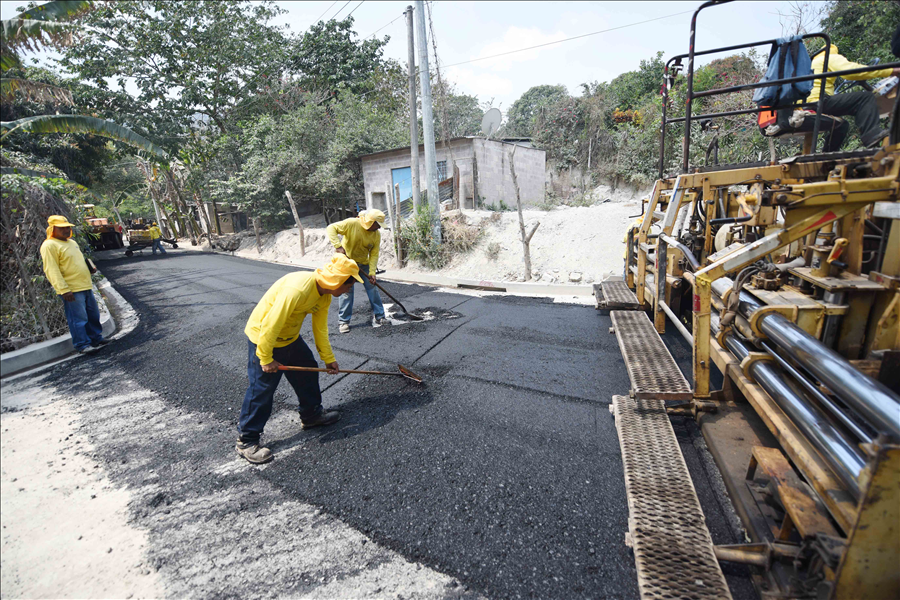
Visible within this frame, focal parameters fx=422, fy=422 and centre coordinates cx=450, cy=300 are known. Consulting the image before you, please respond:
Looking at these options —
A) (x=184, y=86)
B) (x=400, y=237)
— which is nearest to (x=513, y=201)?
(x=400, y=237)

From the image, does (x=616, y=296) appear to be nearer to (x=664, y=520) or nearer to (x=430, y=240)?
(x=664, y=520)

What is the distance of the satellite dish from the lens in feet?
39.3

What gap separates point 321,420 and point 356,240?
2.68 metres

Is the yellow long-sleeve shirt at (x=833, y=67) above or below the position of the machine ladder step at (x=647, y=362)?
above

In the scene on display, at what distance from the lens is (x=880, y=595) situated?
1310mm

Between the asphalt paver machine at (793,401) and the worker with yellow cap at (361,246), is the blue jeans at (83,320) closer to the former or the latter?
the worker with yellow cap at (361,246)

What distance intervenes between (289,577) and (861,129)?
16.6ft

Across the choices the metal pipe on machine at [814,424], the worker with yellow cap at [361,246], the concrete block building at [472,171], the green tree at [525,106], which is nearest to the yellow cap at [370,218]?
the worker with yellow cap at [361,246]

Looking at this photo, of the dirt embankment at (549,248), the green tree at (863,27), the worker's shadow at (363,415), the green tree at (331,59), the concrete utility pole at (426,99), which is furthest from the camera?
the green tree at (331,59)

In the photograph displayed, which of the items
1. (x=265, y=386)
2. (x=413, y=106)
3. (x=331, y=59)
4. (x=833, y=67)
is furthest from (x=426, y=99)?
(x=331, y=59)

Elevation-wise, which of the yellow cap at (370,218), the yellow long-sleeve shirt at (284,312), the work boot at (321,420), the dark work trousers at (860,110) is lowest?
the work boot at (321,420)

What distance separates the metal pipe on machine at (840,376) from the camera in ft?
4.74

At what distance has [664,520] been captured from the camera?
74.4 inches

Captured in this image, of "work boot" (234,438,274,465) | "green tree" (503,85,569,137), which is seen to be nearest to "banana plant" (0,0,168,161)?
"work boot" (234,438,274,465)
